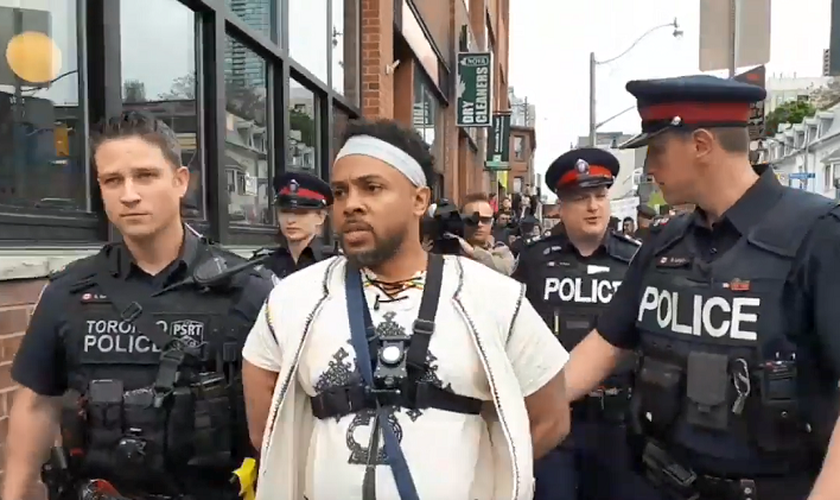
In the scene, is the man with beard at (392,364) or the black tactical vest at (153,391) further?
the black tactical vest at (153,391)

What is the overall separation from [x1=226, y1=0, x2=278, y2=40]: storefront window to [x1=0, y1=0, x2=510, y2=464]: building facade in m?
0.02

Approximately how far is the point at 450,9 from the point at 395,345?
17.2 metres

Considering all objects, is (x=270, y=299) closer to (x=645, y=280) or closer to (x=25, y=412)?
(x=25, y=412)

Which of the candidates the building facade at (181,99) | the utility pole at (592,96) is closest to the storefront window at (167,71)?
Answer: the building facade at (181,99)

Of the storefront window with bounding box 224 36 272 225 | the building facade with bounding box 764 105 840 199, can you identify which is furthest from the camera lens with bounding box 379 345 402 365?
the building facade with bounding box 764 105 840 199

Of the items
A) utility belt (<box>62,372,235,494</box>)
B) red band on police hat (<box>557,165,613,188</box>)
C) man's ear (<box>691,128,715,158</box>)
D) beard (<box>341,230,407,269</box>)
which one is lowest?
utility belt (<box>62,372,235,494</box>)

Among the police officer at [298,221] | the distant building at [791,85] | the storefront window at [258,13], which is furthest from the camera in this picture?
the distant building at [791,85]

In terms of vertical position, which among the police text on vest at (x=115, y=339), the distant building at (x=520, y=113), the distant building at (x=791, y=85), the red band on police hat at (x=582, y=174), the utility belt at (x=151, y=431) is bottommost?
the utility belt at (x=151, y=431)

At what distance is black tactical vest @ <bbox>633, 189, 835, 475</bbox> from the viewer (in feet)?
7.93

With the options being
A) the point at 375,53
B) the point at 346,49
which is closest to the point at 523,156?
the point at 375,53

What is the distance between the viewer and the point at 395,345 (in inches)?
84.8

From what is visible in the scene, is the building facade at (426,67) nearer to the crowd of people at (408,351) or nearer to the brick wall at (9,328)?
the brick wall at (9,328)

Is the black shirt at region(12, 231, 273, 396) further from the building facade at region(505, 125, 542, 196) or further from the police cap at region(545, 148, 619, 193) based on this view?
the building facade at region(505, 125, 542, 196)

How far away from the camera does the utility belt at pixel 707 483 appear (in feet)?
8.02
